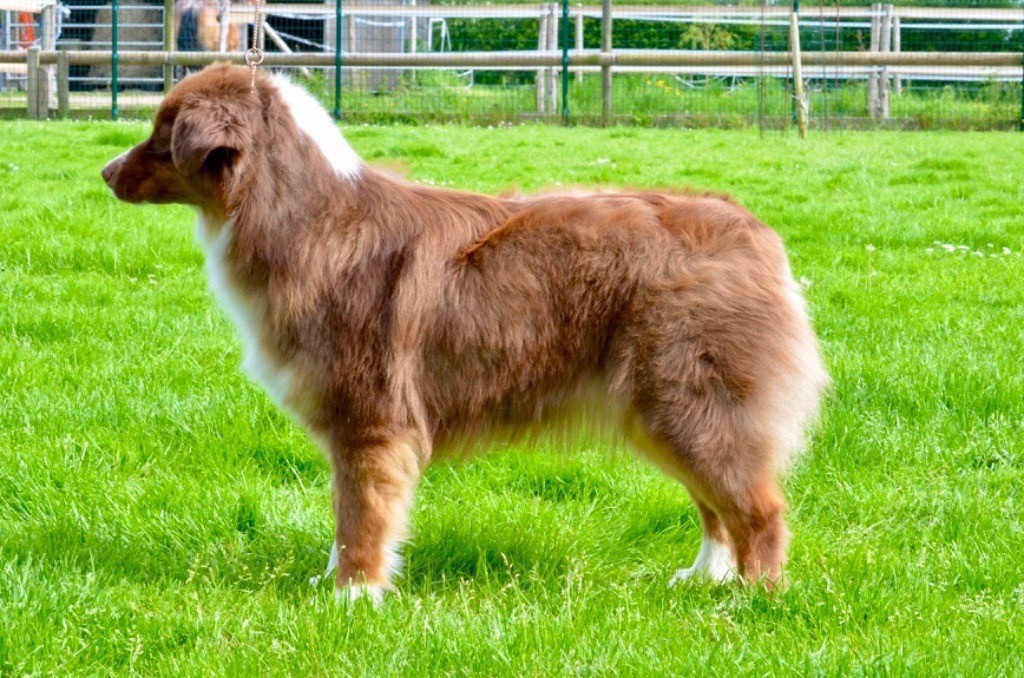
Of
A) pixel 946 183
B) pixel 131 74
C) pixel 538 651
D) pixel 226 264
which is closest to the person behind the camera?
pixel 538 651

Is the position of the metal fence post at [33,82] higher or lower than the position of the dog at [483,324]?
higher

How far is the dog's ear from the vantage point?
3584 mm

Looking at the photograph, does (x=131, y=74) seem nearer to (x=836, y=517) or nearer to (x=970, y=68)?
(x=970, y=68)

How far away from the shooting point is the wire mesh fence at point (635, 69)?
18.1 metres

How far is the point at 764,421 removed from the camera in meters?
3.54

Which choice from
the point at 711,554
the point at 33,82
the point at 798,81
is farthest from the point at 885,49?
the point at 711,554

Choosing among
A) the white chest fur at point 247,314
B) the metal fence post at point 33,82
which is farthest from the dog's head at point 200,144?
the metal fence post at point 33,82

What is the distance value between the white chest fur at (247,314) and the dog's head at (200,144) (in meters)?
0.11

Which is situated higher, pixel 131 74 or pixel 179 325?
pixel 131 74

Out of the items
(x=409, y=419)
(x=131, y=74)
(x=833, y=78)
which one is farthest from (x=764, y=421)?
(x=131, y=74)

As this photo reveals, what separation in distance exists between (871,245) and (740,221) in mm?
4972

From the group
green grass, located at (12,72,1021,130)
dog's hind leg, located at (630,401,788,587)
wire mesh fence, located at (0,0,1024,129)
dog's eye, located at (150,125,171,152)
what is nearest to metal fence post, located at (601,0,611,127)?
wire mesh fence, located at (0,0,1024,129)

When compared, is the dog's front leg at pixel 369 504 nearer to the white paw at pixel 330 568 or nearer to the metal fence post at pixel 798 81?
the white paw at pixel 330 568

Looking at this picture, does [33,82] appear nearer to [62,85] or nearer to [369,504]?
[62,85]
